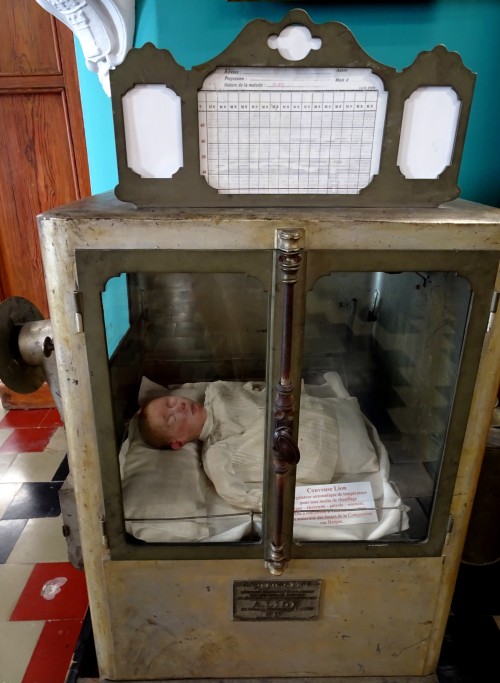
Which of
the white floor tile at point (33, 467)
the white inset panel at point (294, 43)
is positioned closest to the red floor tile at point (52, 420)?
the white floor tile at point (33, 467)

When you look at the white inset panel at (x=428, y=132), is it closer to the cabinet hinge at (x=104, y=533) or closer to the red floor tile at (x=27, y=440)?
the cabinet hinge at (x=104, y=533)

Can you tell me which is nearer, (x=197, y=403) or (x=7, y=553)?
(x=197, y=403)

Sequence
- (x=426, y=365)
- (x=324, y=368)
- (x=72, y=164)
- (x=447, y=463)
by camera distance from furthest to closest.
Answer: (x=72, y=164) → (x=324, y=368) → (x=426, y=365) → (x=447, y=463)

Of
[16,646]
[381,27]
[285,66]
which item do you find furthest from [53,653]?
[381,27]

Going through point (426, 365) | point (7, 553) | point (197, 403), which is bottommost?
point (7, 553)

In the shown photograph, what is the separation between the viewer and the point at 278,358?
0.88 metres

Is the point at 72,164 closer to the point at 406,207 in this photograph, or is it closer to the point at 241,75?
the point at 241,75

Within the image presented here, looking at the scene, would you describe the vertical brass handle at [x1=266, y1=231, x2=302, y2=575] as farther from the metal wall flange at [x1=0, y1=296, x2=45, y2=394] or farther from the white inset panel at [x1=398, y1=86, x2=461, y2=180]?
the metal wall flange at [x1=0, y1=296, x2=45, y2=394]

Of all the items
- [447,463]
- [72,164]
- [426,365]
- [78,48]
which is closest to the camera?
[447,463]

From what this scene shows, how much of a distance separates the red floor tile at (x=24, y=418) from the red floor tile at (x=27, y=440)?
0.17 feet

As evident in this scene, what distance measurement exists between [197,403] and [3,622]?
0.84 m

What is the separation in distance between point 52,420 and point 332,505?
5.68ft

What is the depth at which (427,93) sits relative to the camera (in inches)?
31.9

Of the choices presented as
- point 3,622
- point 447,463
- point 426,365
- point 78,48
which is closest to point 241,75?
point 426,365
